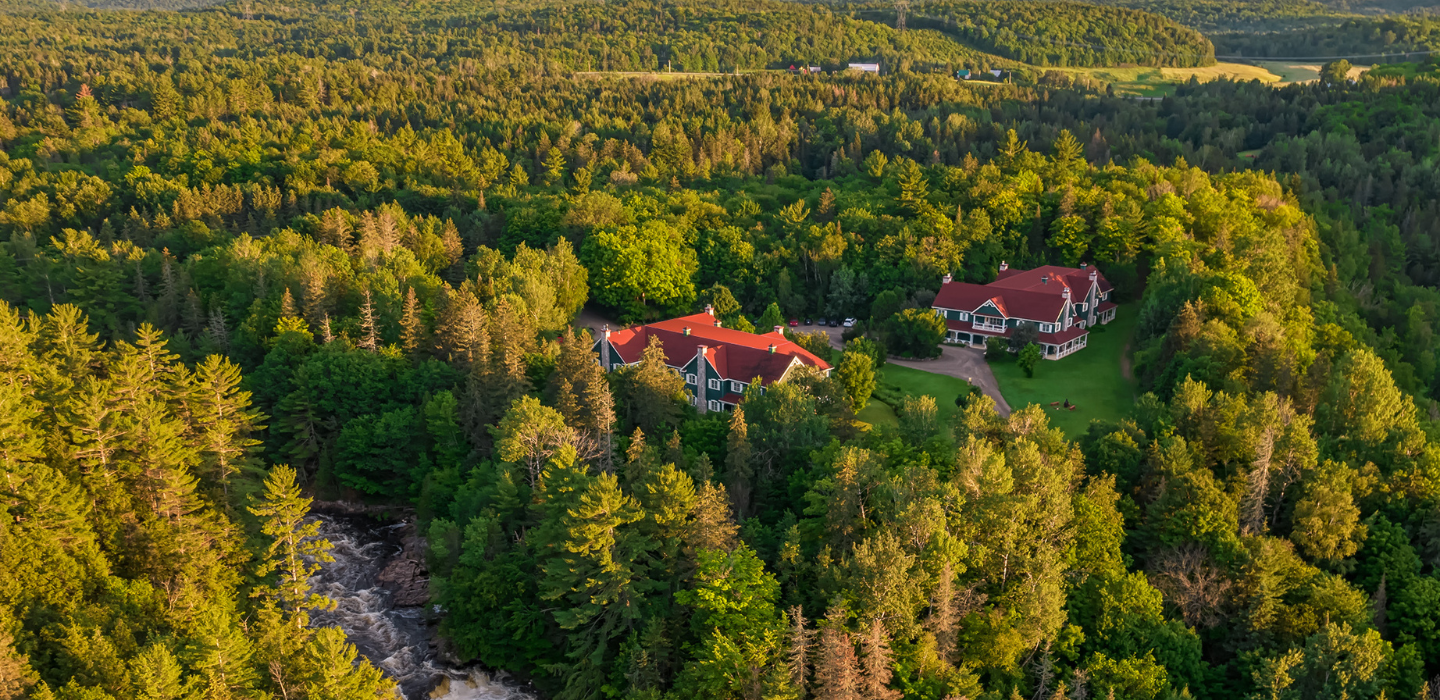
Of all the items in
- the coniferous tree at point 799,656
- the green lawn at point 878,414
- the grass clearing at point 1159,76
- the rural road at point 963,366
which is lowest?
the rural road at point 963,366

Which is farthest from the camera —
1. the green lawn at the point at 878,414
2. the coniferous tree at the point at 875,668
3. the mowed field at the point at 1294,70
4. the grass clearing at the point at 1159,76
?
the mowed field at the point at 1294,70

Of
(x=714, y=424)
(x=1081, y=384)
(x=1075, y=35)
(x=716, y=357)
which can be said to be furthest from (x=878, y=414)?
(x=1075, y=35)

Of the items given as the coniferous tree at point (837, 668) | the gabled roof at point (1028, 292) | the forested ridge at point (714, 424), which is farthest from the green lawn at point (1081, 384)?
the coniferous tree at point (837, 668)

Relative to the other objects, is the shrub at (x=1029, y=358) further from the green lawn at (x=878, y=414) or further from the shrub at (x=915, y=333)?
the green lawn at (x=878, y=414)

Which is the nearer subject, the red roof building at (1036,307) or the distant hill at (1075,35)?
the red roof building at (1036,307)

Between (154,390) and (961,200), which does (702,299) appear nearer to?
(961,200)

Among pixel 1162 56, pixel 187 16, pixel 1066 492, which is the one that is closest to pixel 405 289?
pixel 1066 492

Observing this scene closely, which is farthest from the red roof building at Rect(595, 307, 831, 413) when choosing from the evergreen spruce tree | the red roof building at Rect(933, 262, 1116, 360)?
the red roof building at Rect(933, 262, 1116, 360)
